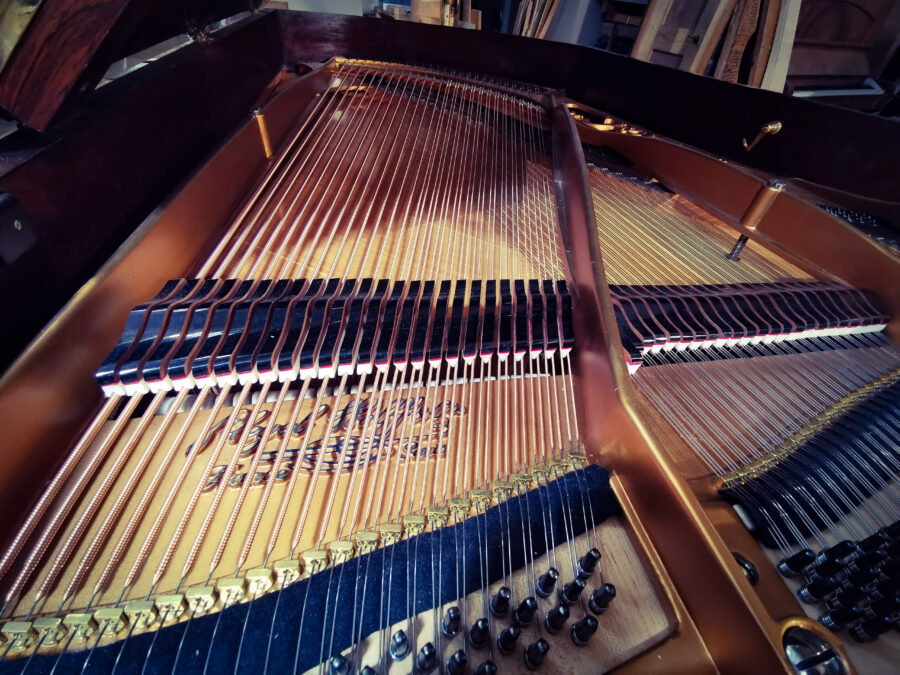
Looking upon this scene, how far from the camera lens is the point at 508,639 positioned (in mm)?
916

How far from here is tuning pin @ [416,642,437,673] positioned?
0.89 m

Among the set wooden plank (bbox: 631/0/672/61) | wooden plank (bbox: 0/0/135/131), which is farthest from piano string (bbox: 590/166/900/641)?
wooden plank (bbox: 631/0/672/61)

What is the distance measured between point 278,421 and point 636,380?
120cm

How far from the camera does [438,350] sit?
4.71 ft

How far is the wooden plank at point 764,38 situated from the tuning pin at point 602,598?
5.34 meters

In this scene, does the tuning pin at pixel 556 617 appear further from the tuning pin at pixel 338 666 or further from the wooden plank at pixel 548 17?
the wooden plank at pixel 548 17

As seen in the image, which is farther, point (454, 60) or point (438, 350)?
point (454, 60)

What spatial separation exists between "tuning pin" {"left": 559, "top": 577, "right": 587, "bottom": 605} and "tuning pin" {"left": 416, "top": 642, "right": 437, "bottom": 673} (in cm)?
29

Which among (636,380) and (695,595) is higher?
(636,380)

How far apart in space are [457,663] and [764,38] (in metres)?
5.86

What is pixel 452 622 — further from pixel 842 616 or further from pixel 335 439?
pixel 842 616

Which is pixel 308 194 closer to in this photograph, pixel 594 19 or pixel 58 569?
pixel 58 569

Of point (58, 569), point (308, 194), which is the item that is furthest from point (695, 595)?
point (308, 194)

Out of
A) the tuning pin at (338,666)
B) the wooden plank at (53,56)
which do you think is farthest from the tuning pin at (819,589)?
the wooden plank at (53,56)
